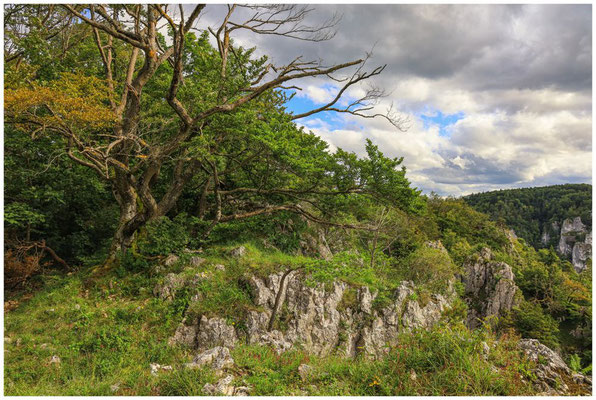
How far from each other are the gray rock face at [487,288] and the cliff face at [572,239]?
6523cm

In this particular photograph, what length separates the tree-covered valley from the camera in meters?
4.81

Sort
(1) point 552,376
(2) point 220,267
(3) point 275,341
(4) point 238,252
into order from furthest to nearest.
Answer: (4) point 238,252 < (2) point 220,267 < (3) point 275,341 < (1) point 552,376

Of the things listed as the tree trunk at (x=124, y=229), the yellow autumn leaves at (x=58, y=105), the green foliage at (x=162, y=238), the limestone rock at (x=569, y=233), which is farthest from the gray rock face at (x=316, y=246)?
the limestone rock at (x=569, y=233)

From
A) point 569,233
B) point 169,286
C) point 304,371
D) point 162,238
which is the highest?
point 162,238

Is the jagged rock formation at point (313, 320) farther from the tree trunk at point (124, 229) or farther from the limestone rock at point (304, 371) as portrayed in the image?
the tree trunk at point (124, 229)

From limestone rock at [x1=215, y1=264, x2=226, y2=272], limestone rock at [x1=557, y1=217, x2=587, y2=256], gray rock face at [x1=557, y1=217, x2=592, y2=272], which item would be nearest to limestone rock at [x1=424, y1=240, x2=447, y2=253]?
limestone rock at [x1=215, y1=264, x2=226, y2=272]

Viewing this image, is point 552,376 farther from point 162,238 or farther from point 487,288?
point 487,288

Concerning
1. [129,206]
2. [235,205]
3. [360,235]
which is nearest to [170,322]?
[129,206]

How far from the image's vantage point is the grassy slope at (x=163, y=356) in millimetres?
4254

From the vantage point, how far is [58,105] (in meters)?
7.15

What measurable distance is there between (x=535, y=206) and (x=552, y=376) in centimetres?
11887

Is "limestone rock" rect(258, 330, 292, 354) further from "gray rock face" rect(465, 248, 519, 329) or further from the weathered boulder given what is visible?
the weathered boulder

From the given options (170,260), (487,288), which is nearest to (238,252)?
(170,260)

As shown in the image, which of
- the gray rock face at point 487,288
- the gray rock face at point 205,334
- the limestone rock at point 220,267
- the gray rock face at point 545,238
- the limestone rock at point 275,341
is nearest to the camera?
→ the limestone rock at point 275,341
